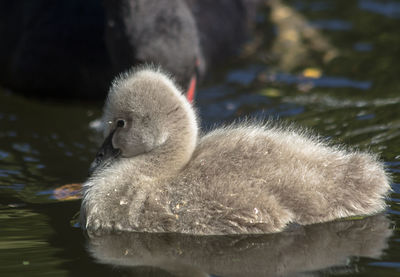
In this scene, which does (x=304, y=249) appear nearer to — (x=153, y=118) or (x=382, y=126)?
(x=153, y=118)

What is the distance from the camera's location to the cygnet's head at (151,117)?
4.07 metres

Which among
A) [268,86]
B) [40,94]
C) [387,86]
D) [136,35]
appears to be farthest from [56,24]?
[387,86]

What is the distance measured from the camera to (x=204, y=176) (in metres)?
3.97

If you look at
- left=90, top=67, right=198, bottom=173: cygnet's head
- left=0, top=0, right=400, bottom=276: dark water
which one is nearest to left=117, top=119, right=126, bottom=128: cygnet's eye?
left=90, top=67, right=198, bottom=173: cygnet's head

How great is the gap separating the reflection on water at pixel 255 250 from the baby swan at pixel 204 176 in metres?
0.06

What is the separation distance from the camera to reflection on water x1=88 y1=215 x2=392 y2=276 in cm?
354

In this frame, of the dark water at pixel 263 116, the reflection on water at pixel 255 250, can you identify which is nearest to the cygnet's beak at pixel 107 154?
the dark water at pixel 263 116

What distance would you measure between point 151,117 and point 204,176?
0.40 meters

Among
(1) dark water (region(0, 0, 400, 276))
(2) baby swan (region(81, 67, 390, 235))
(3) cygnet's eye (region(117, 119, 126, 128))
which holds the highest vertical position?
(3) cygnet's eye (region(117, 119, 126, 128))

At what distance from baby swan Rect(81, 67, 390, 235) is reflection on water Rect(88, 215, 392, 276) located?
60 mm

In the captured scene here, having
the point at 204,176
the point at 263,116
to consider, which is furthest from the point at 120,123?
the point at 263,116

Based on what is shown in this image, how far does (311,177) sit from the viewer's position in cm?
397

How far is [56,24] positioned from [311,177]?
3684mm

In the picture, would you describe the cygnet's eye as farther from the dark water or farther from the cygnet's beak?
the dark water
